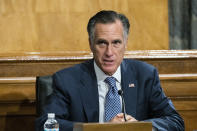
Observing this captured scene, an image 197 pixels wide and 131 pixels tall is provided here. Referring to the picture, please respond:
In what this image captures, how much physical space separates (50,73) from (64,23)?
2.00 feet

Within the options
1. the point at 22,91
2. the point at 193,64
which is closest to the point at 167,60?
the point at 193,64

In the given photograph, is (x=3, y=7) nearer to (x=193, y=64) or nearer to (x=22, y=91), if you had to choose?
(x=22, y=91)

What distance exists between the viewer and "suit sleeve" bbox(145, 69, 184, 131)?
2.59 m

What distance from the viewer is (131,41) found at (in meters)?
3.88

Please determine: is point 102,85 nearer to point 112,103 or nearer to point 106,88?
point 106,88

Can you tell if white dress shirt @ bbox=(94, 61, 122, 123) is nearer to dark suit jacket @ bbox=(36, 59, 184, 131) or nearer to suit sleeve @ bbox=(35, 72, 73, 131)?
dark suit jacket @ bbox=(36, 59, 184, 131)

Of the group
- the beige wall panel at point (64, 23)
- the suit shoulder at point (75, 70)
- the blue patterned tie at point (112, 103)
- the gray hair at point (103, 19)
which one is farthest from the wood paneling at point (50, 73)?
the blue patterned tie at point (112, 103)

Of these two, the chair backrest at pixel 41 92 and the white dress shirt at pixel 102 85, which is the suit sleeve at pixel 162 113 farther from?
the chair backrest at pixel 41 92

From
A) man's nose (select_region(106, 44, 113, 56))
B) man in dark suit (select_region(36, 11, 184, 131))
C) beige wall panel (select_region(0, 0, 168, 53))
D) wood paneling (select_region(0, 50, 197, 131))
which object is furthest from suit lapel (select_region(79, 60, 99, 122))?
beige wall panel (select_region(0, 0, 168, 53))

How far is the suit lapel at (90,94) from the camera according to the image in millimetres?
2748

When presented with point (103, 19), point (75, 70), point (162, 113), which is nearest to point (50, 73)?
point (75, 70)

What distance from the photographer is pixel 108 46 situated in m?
2.76

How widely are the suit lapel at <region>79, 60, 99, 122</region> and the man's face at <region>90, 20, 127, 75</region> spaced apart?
11 cm

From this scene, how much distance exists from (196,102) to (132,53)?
2.07ft
